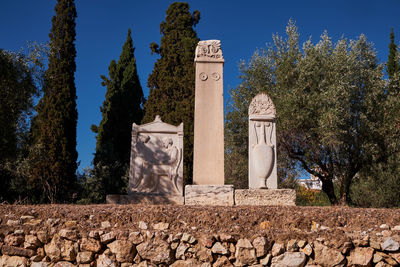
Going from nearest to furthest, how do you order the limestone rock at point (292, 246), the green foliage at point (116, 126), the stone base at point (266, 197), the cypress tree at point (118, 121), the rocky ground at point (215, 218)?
the limestone rock at point (292, 246), the rocky ground at point (215, 218), the stone base at point (266, 197), the green foliage at point (116, 126), the cypress tree at point (118, 121)

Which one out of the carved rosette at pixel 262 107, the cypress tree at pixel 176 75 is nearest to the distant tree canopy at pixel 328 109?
the cypress tree at pixel 176 75

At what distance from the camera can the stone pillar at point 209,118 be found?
814 cm

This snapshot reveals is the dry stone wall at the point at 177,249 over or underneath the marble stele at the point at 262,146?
underneath

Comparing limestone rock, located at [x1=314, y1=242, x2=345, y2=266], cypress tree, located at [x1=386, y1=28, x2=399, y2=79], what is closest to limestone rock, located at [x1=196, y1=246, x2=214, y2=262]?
limestone rock, located at [x1=314, y1=242, x2=345, y2=266]

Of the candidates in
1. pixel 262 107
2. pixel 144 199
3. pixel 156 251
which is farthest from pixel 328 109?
pixel 156 251

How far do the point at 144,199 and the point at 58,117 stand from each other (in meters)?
7.10

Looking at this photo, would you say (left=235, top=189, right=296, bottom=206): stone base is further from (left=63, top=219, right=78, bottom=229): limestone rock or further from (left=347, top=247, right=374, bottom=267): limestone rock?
(left=63, top=219, right=78, bottom=229): limestone rock

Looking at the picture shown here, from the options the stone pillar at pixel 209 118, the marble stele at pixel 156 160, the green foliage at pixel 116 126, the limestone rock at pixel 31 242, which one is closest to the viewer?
the limestone rock at pixel 31 242

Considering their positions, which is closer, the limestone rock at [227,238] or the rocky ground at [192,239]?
the rocky ground at [192,239]

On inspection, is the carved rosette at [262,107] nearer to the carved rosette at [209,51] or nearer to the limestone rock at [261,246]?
the carved rosette at [209,51]

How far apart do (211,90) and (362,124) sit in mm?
7140

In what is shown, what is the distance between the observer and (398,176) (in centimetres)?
1398

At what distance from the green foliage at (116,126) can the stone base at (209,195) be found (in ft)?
27.9

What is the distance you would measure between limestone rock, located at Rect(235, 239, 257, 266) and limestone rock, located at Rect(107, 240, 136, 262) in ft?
4.47
